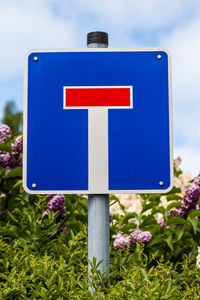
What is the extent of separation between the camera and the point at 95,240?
6.66ft

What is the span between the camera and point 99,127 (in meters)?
2.03

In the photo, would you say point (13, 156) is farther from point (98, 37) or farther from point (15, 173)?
point (98, 37)

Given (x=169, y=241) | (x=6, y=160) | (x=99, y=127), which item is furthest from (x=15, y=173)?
(x=99, y=127)

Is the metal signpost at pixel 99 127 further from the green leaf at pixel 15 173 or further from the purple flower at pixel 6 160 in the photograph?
the purple flower at pixel 6 160

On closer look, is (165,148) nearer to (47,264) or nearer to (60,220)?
(47,264)

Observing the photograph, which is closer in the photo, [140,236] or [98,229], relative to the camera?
[98,229]

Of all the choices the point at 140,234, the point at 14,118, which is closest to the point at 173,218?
the point at 140,234

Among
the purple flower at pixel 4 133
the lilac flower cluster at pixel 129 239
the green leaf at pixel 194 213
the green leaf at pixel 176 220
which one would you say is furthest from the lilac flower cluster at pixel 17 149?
the green leaf at pixel 194 213

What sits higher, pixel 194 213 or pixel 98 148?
pixel 98 148

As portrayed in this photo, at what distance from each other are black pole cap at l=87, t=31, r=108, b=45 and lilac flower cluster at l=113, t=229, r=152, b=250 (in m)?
1.11

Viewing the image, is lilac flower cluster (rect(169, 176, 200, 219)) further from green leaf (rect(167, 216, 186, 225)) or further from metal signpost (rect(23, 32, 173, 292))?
metal signpost (rect(23, 32, 173, 292))

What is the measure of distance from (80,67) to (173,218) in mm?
1423

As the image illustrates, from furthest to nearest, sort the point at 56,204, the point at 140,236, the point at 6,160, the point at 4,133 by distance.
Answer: the point at 4,133
the point at 6,160
the point at 56,204
the point at 140,236

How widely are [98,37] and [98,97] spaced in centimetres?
33
